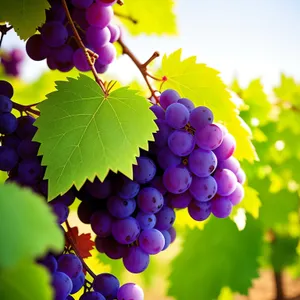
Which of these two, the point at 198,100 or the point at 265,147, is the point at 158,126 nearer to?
the point at 198,100

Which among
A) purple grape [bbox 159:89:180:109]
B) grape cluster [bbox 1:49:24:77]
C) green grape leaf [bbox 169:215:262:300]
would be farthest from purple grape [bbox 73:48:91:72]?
grape cluster [bbox 1:49:24:77]

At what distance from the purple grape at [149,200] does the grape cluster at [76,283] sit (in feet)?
0.28

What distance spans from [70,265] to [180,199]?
15cm

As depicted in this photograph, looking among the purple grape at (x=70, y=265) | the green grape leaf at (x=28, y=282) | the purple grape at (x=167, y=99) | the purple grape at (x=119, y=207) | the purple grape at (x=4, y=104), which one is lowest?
the green grape leaf at (x=28, y=282)

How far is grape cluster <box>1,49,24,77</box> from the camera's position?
61.0 inches

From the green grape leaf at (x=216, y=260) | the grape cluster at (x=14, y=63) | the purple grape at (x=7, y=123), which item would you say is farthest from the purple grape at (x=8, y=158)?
the grape cluster at (x=14, y=63)

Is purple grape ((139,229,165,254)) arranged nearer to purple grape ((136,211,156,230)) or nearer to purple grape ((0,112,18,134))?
purple grape ((136,211,156,230))

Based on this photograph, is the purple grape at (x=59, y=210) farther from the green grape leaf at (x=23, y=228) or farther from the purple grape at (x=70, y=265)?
the green grape leaf at (x=23, y=228)

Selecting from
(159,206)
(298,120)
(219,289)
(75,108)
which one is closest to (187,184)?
(159,206)

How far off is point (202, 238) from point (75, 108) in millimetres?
879

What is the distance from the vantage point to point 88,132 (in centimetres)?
51

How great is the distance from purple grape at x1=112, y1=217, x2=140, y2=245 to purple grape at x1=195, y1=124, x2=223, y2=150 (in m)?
0.12

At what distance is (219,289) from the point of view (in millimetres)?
1213

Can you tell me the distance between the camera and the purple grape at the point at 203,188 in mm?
556
